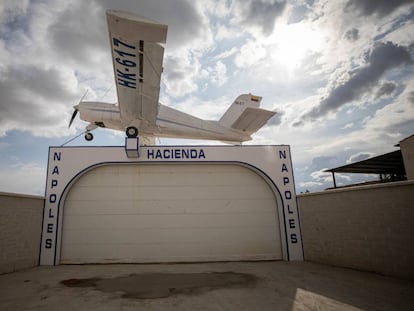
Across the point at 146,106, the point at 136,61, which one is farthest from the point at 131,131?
the point at 136,61

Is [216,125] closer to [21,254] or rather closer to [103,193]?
[103,193]

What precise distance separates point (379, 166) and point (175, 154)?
15.5 m

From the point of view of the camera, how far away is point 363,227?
6.27 m

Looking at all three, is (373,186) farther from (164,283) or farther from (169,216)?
(169,216)

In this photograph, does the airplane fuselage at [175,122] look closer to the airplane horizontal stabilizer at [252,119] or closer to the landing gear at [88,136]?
the airplane horizontal stabilizer at [252,119]

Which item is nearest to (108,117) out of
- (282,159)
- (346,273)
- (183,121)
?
(183,121)

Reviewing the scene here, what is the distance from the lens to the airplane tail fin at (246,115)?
44.1ft

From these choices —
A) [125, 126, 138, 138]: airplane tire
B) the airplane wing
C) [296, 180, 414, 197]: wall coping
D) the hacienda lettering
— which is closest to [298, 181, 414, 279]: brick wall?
[296, 180, 414, 197]: wall coping

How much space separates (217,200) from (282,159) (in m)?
3.07

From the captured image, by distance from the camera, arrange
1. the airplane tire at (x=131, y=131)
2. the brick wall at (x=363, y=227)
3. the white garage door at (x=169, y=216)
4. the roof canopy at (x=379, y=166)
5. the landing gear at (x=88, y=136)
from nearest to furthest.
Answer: the brick wall at (x=363, y=227) → the white garage door at (x=169, y=216) → the airplane tire at (x=131, y=131) → the roof canopy at (x=379, y=166) → the landing gear at (x=88, y=136)

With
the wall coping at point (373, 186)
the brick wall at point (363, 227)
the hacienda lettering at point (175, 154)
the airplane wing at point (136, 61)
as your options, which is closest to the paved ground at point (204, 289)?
the brick wall at point (363, 227)

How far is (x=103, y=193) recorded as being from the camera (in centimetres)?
882

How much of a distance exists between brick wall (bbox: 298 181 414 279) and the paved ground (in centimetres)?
42

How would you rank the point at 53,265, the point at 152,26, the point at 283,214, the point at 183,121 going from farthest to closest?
1. the point at 183,121
2. the point at 283,214
3. the point at 53,265
4. the point at 152,26
